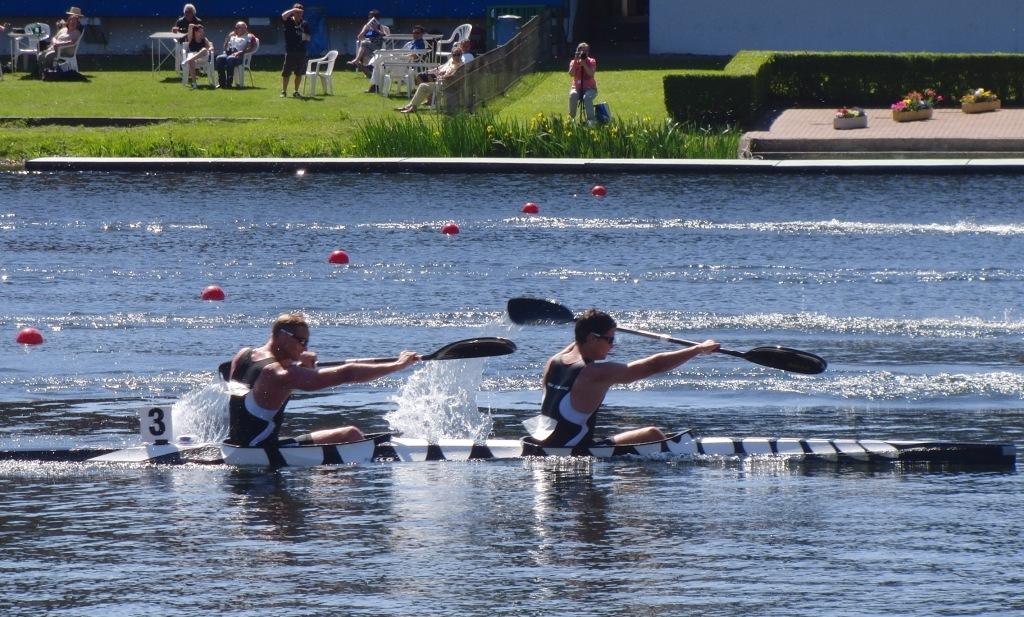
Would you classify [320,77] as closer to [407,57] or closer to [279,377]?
[407,57]

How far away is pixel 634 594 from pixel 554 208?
691 inches

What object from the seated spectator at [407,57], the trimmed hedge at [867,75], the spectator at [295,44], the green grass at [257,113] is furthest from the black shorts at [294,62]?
the trimmed hedge at [867,75]

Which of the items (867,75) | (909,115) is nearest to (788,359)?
(909,115)

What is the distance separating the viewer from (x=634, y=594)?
370 inches

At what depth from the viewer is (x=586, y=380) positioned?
40.1 ft

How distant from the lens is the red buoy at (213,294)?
1895 centimetres

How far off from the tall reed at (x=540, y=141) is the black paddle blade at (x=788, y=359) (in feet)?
57.7

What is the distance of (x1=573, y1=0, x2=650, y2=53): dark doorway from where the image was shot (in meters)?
45.3

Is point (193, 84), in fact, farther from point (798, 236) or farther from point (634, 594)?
point (634, 594)

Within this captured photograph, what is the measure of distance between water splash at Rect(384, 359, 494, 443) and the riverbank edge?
15598mm

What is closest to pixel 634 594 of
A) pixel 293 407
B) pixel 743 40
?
pixel 293 407

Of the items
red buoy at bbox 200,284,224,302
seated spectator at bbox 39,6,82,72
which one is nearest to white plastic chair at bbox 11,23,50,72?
seated spectator at bbox 39,6,82,72

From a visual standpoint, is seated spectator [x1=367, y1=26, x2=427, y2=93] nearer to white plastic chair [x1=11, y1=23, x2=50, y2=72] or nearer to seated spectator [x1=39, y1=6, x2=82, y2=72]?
seated spectator [x1=39, y1=6, x2=82, y2=72]

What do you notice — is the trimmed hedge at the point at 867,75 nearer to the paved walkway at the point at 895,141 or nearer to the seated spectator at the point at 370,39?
the paved walkway at the point at 895,141
